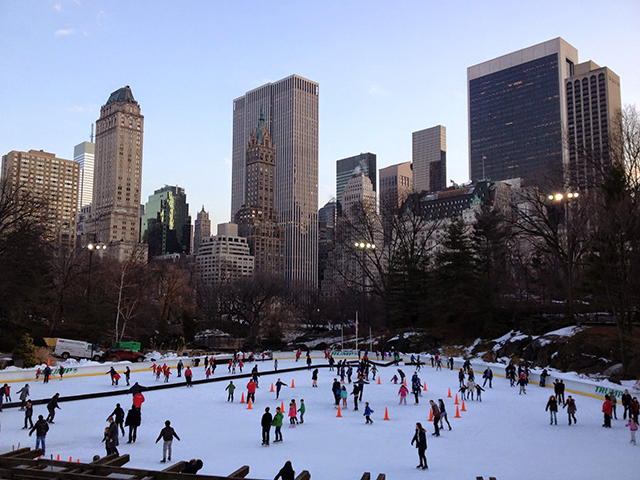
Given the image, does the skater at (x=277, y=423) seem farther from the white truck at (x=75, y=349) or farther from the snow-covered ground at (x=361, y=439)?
the white truck at (x=75, y=349)

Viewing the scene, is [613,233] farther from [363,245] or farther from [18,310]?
[18,310]

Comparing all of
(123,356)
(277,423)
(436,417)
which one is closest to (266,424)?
(277,423)

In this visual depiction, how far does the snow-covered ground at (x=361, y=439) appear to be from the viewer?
47.5ft

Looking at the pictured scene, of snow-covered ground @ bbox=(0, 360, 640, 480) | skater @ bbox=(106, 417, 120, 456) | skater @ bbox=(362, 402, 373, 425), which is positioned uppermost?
skater @ bbox=(106, 417, 120, 456)

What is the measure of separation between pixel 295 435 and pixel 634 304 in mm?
25719

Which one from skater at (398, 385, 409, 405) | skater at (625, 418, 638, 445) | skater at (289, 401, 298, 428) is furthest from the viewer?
skater at (398, 385, 409, 405)

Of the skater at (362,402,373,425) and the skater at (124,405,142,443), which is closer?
the skater at (124,405,142,443)

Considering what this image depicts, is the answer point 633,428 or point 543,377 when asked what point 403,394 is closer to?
point 633,428

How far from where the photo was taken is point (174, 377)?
35219 millimetres

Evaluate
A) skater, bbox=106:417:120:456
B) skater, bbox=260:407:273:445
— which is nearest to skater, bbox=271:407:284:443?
skater, bbox=260:407:273:445

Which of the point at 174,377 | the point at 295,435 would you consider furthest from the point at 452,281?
the point at 295,435

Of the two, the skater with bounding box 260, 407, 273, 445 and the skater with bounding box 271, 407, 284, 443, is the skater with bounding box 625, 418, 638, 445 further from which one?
the skater with bounding box 260, 407, 273, 445

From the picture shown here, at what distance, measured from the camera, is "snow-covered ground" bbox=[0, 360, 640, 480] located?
47.5 feet

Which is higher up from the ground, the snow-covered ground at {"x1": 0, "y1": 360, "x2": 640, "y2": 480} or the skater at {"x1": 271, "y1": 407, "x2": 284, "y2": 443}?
the skater at {"x1": 271, "y1": 407, "x2": 284, "y2": 443}
